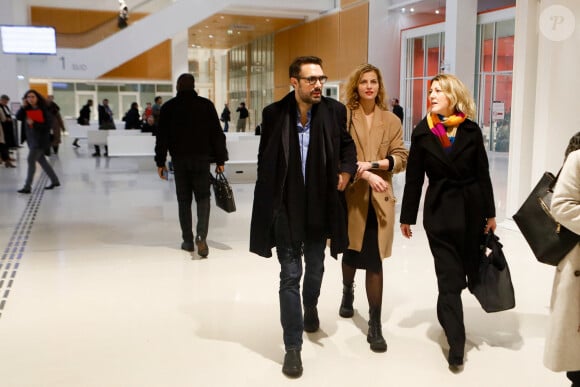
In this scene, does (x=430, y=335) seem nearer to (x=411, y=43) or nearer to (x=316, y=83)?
(x=316, y=83)

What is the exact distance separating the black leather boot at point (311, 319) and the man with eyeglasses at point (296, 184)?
632 millimetres

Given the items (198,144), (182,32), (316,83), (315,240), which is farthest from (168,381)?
(182,32)

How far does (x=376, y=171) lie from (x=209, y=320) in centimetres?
160

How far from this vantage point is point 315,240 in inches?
142

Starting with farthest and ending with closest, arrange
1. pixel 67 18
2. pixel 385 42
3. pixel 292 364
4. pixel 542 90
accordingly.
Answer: pixel 67 18
pixel 385 42
pixel 542 90
pixel 292 364

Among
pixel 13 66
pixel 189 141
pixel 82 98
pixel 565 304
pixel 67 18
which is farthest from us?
pixel 82 98

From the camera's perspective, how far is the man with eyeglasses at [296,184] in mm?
3486

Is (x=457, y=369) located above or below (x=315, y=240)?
below

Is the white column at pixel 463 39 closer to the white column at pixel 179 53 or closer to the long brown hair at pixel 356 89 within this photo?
the white column at pixel 179 53

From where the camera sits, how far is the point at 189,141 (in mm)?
6098

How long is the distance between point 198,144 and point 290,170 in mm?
2789

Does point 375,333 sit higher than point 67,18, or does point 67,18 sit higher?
point 67,18

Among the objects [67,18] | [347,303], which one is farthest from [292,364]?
[67,18]

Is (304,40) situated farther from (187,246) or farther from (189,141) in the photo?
(189,141)
